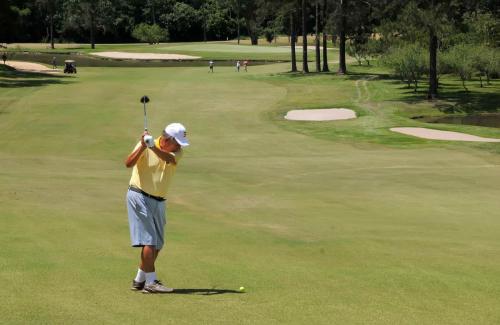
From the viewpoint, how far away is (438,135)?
126ft

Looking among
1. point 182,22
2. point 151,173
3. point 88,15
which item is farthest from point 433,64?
point 182,22

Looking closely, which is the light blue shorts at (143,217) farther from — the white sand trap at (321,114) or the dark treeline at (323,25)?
the dark treeline at (323,25)

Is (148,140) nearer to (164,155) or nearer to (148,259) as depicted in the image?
Answer: (164,155)

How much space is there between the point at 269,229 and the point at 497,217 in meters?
5.96

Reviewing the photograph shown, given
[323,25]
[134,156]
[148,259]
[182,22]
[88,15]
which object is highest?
[88,15]

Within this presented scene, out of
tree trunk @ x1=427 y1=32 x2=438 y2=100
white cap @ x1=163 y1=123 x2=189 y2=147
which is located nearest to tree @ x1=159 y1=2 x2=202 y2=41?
tree trunk @ x1=427 y1=32 x2=438 y2=100

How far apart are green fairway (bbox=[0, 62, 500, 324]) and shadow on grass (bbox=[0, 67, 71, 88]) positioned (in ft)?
73.6

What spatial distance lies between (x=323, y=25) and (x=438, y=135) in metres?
65.4

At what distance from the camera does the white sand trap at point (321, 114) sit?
45.3 meters

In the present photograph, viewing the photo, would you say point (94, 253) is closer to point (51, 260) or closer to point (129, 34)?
point (51, 260)

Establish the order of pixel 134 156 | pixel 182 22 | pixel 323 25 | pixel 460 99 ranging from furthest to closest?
pixel 182 22, pixel 323 25, pixel 460 99, pixel 134 156

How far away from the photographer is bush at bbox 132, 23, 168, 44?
17962 cm

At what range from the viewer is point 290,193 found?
2122cm

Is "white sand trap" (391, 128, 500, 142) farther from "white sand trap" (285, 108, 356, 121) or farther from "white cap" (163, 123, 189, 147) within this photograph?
"white cap" (163, 123, 189, 147)
